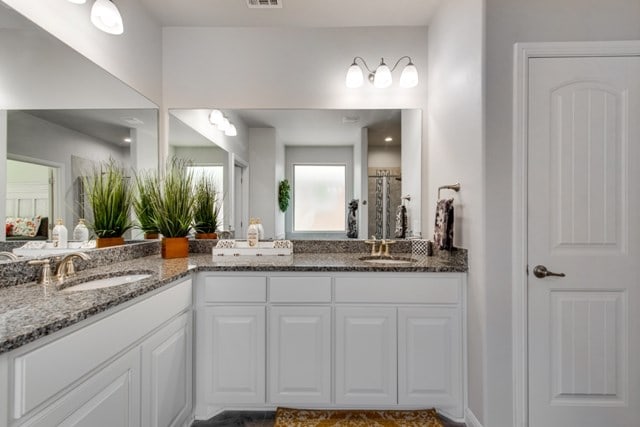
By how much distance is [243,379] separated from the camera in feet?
6.34

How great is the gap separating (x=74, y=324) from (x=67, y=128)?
1.17 metres

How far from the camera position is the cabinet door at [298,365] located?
6.34 feet

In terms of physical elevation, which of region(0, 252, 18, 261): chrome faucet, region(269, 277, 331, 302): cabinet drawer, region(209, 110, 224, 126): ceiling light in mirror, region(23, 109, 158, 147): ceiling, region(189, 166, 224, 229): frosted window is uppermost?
region(209, 110, 224, 126): ceiling light in mirror

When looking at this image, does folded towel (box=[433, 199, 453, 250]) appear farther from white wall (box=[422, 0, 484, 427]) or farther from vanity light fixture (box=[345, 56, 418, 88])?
vanity light fixture (box=[345, 56, 418, 88])

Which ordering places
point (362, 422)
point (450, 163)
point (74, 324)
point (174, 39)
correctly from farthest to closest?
point (174, 39) → point (450, 163) → point (362, 422) → point (74, 324)

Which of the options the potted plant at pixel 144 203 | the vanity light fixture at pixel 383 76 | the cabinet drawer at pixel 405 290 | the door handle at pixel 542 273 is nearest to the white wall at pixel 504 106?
the door handle at pixel 542 273

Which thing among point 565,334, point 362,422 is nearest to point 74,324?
point 362,422

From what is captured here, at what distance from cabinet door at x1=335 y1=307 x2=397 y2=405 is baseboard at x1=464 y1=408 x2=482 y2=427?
0.41m

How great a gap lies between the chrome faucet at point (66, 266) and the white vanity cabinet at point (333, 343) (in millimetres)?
610

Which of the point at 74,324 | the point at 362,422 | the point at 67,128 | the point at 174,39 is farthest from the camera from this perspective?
the point at 174,39

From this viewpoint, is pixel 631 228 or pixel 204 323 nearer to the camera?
pixel 631 228

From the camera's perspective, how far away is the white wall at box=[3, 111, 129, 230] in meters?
1.44

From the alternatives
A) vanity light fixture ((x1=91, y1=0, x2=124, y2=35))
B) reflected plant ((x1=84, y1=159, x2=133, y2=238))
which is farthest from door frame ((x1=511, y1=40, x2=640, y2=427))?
reflected plant ((x1=84, y1=159, x2=133, y2=238))

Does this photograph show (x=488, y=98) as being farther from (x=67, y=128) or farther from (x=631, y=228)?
(x=67, y=128)
